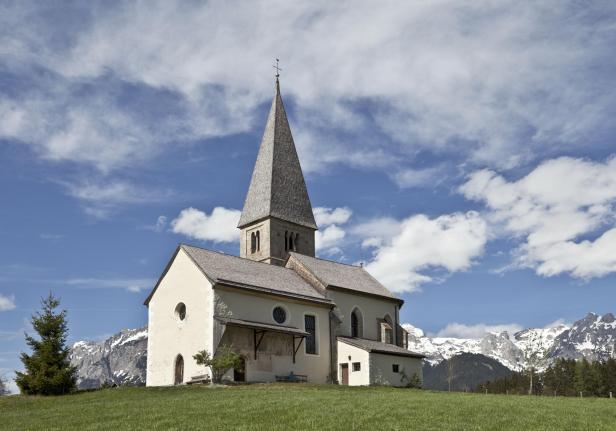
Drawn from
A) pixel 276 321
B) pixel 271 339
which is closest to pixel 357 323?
pixel 276 321

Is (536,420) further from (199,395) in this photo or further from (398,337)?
(398,337)

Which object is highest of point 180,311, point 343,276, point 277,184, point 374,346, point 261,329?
point 277,184

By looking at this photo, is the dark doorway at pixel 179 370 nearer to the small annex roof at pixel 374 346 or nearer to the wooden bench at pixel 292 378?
the wooden bench at pixel 292 378

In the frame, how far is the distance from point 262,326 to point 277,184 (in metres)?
25.2

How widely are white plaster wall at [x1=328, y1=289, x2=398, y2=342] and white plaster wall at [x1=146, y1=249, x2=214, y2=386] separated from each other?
41.4ft

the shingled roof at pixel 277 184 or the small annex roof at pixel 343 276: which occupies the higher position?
the shingled roof at pixel 277 184

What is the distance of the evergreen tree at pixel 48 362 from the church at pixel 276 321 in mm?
8419

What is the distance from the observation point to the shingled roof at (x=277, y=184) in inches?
2766

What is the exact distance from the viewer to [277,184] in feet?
233

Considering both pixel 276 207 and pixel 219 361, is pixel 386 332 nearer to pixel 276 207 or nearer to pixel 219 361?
pixel 276 207

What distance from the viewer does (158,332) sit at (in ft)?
169

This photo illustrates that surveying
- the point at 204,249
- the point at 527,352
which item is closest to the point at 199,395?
the point at 204,249

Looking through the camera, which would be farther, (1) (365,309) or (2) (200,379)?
(1) (365,309)

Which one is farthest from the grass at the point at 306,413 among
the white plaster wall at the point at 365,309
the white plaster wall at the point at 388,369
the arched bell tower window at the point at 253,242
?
the arched bell tower window at the point at 253,242
